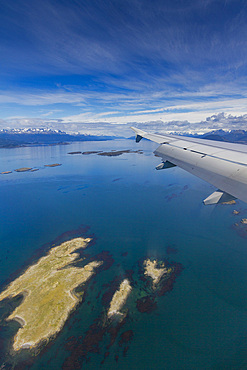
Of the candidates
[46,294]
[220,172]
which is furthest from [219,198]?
[46,294]

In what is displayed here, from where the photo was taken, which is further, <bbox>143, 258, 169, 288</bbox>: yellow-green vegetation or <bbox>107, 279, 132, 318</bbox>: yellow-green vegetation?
<bbox>143, 258, 169, 288</bbox>: yellow-green vegetation

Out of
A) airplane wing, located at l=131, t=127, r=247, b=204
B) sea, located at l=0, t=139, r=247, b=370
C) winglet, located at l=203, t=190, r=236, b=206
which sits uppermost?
airplane wing, located at l=131, t=127, r=247, b=204

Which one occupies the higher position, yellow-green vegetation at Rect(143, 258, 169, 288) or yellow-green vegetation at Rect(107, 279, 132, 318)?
yellow-green vegetation at Rect(143, 258, 169, 288)

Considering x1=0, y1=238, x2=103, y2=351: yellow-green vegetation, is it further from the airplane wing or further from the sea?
the airplane wing

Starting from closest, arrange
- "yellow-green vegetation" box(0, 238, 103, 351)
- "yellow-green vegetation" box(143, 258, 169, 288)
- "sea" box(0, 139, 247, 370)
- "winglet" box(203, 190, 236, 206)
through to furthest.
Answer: "winglet" box(203, 190, 236, 206) < "sea" box(0, 139, 247, 370) < "yellow-green vegetation" box(0, 238, 103, 351) < "yellow-green vegetation" box(143, 258, 169, 288)

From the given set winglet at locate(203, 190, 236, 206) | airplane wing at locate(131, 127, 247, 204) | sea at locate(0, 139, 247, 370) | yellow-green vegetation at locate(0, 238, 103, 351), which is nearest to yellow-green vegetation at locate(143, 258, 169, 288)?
sea at locate(0, 139, 247, 370)

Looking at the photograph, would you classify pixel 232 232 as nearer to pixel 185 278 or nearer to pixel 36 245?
pixel 185 278

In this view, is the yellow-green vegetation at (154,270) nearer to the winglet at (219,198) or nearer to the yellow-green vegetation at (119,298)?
the yellow-green vegetation at (119,298)

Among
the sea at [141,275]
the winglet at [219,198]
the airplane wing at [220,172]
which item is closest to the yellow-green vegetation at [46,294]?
the sea at [141,275]
